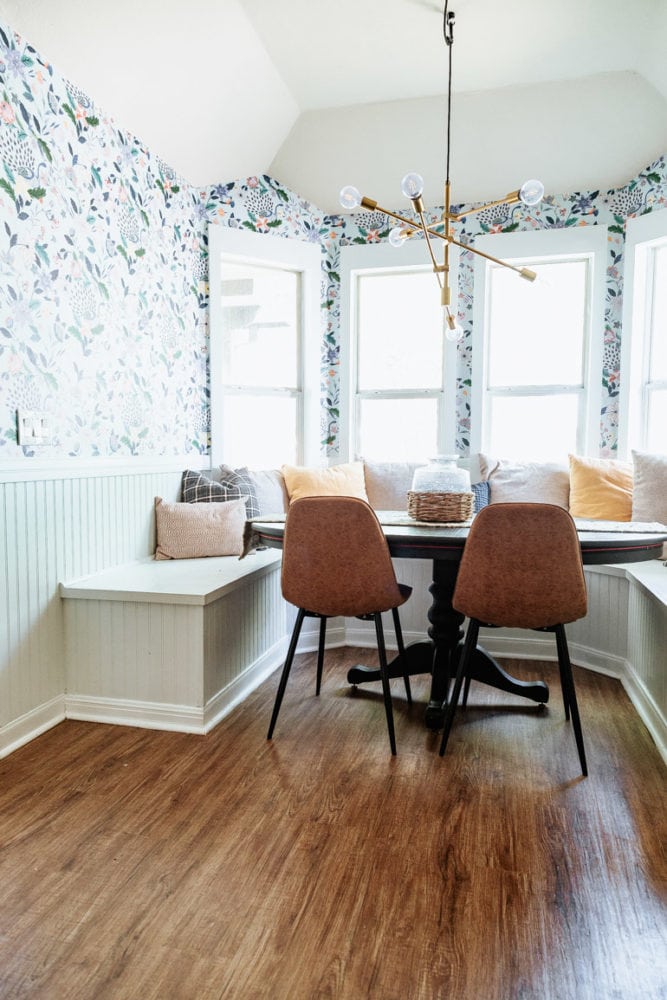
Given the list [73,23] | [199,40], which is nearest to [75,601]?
[73,23]

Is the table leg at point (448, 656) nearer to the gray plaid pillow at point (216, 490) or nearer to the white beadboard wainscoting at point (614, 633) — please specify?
the white beadboard wainscoting at point (614, 633)

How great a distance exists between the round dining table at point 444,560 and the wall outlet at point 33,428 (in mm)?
848

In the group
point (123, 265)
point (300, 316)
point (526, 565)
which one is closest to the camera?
point (526, 565)

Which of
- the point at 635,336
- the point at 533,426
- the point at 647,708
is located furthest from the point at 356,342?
the point at 647,708

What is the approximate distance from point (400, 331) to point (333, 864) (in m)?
3.15

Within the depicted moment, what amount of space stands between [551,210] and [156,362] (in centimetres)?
241

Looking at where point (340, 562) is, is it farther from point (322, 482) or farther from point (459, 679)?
point (322, 482)

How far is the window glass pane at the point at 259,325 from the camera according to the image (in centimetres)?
382

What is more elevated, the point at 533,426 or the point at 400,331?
the point at 400,331

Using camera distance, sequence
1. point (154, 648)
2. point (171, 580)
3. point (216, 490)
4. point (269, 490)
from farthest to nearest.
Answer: point (269, 490) → point (216, 490) → point (171, 580) → point (154, 648)

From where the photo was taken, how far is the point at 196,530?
3.15m

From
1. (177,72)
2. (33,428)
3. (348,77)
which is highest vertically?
(348,77)

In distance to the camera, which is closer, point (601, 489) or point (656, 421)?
point (601, 489)

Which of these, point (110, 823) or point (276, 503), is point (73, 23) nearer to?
point (276, 503)
